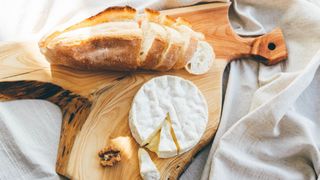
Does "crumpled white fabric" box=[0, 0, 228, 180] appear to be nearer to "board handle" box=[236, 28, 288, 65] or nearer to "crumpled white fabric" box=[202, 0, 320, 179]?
"crumpled white fabric" box=[202, 0, 320, 179]

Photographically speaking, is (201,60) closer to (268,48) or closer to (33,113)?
(268,48)

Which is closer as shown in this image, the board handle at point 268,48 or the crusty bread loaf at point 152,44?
the crusty bread loaf at point 152,44

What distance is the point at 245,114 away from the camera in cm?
99

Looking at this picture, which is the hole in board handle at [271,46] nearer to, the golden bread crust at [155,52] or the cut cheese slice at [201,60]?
the cut cheese slice at [201,60]

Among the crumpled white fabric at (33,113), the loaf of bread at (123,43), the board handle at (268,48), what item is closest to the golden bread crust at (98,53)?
→ the loaf of bread at (123,43)

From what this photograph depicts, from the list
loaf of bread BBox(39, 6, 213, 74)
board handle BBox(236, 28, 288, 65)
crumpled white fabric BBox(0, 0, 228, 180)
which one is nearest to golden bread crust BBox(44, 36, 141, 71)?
loaf of bread BBox(39, 6, 213, 74)

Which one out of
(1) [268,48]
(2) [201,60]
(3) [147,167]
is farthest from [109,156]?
(1) [268,48]

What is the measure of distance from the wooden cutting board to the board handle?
164 mm

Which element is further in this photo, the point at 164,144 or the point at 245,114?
the point at 245,114

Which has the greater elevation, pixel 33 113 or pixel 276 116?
pixel 33 113

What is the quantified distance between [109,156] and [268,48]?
0.54m

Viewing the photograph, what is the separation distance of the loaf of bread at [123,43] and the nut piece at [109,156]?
0.20m

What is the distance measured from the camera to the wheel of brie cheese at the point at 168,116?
88 centimetres

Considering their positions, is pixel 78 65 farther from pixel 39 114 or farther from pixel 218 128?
pixel 218 128
